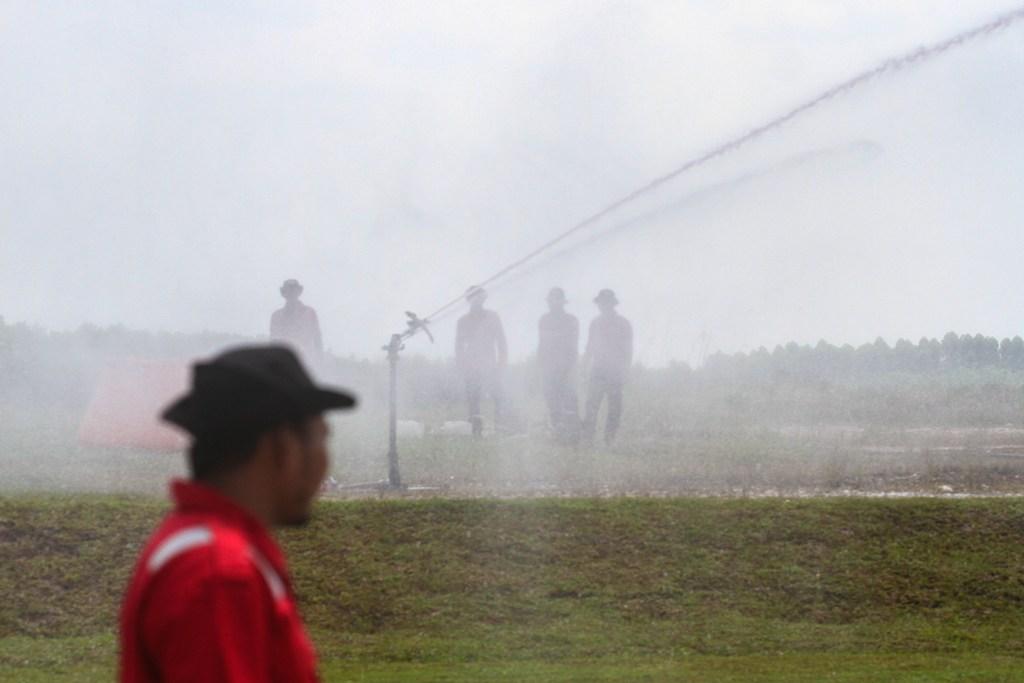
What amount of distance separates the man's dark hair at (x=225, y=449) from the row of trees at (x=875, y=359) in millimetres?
30166

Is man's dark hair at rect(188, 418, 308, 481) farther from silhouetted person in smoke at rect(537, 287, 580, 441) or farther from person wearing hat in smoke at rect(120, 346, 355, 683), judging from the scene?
silhouetted person in smoke at rect(537, 287, 580, 441)

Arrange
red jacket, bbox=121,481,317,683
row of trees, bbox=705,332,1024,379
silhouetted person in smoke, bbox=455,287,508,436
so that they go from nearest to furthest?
1. red jacket, bbox=121,481,317,683
2. silhouetted person in smoke, bbox=455,287,508,436
3. row of trees, bbox=705,332,1024,379

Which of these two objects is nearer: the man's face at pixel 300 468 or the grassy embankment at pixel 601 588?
the man's face at pixel 300 468

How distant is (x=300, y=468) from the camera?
324cm

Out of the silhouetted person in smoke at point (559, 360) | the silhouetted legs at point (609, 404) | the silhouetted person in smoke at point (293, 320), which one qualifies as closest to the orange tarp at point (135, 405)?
the silhouetted person in smoke at point (293, 320)

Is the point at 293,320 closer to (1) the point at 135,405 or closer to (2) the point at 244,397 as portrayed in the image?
(1) the point at 135,405

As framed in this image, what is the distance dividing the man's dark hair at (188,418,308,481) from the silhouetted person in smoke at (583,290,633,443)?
18.4 metres

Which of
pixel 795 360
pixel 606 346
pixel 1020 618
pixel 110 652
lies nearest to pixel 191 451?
pixel 110 652

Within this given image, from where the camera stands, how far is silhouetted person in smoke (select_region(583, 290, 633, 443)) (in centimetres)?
2170

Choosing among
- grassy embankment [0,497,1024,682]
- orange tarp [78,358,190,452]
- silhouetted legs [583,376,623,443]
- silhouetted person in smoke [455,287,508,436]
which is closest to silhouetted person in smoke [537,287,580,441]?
silhouetted legs [583,376,623,443]

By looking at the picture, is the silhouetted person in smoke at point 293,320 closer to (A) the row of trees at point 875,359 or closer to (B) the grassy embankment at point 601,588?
(B) the grassy embankment at point 601,588

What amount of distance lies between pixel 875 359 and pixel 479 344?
18.3m

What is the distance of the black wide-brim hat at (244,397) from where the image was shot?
3.15 metres

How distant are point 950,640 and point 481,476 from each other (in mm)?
7037
